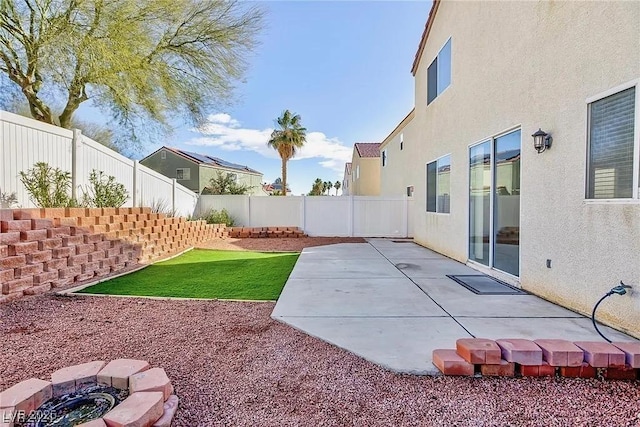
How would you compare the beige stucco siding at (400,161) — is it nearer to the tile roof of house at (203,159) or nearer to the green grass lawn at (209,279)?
the green grass lawn at (209,279)

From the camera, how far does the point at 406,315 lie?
4012mm

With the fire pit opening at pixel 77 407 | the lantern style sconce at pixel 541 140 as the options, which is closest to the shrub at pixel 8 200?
the fire pit opening at pixel 77 407

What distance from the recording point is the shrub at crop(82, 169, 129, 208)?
291 inches

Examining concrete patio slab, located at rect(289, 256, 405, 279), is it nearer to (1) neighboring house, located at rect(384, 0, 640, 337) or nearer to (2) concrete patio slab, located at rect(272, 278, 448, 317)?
(2) concrete patio slab, located at rect(272, 278, 448, 317)

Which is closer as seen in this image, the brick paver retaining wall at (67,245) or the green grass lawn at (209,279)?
the brick paver retaining wall at (67,245)

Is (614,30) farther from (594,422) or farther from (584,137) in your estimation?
(594,422)

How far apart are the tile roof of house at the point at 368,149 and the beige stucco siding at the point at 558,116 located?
51.8 ft

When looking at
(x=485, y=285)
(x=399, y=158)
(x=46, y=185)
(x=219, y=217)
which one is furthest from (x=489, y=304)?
(x=399, y=158)

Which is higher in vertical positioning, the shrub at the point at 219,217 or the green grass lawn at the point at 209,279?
the shrub at the point at 219,217

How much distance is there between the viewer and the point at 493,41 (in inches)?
246

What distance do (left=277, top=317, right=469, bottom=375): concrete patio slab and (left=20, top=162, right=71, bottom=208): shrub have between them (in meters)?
5.09

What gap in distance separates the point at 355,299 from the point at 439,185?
18.7 ft

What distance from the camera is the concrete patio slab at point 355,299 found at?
4137mm

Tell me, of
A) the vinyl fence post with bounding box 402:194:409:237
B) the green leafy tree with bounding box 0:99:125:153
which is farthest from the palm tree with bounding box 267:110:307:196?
the green leafy tree with bounding box 0:99:125:153
